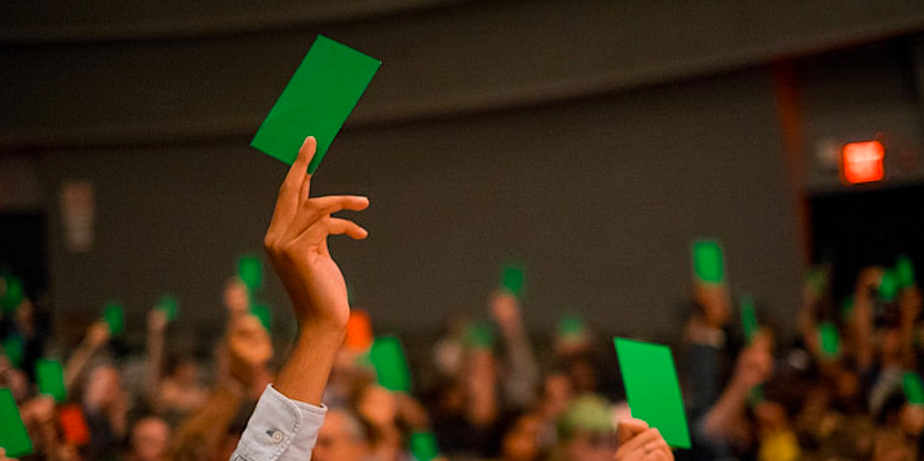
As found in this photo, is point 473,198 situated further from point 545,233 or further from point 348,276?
point 348,276

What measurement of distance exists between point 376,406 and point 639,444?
2440 millimetres

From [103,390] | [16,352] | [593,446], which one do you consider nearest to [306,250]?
[593,446]

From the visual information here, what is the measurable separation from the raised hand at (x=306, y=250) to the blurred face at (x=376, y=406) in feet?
7.67

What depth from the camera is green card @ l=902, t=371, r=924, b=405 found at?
12.8 ft

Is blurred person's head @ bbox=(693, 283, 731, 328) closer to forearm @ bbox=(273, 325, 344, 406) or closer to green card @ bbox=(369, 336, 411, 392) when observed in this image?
green card @ bbox=(369, 336, 411, 392)

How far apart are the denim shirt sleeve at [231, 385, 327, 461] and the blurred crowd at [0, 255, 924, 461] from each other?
3.89 ft

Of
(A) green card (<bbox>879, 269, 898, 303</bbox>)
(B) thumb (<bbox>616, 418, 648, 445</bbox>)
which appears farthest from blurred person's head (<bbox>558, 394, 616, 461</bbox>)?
(A) green card (<bbox>879, 269, 898, 303</bbox>)

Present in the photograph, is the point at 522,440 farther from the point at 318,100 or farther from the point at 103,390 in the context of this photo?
the point at 318,100

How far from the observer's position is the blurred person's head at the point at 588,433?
2674 millimetres

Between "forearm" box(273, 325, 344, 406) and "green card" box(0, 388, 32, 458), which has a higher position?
"forearm" box(273, 325, 344, 406)

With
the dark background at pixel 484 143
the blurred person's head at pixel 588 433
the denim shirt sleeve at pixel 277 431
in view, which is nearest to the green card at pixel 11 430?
the denim shirt sleeve at pixel 277 431

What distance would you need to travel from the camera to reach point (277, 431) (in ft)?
4.06

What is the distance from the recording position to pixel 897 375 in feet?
15.1

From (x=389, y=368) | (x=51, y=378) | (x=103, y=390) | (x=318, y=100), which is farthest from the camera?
(x=103, y=390)
